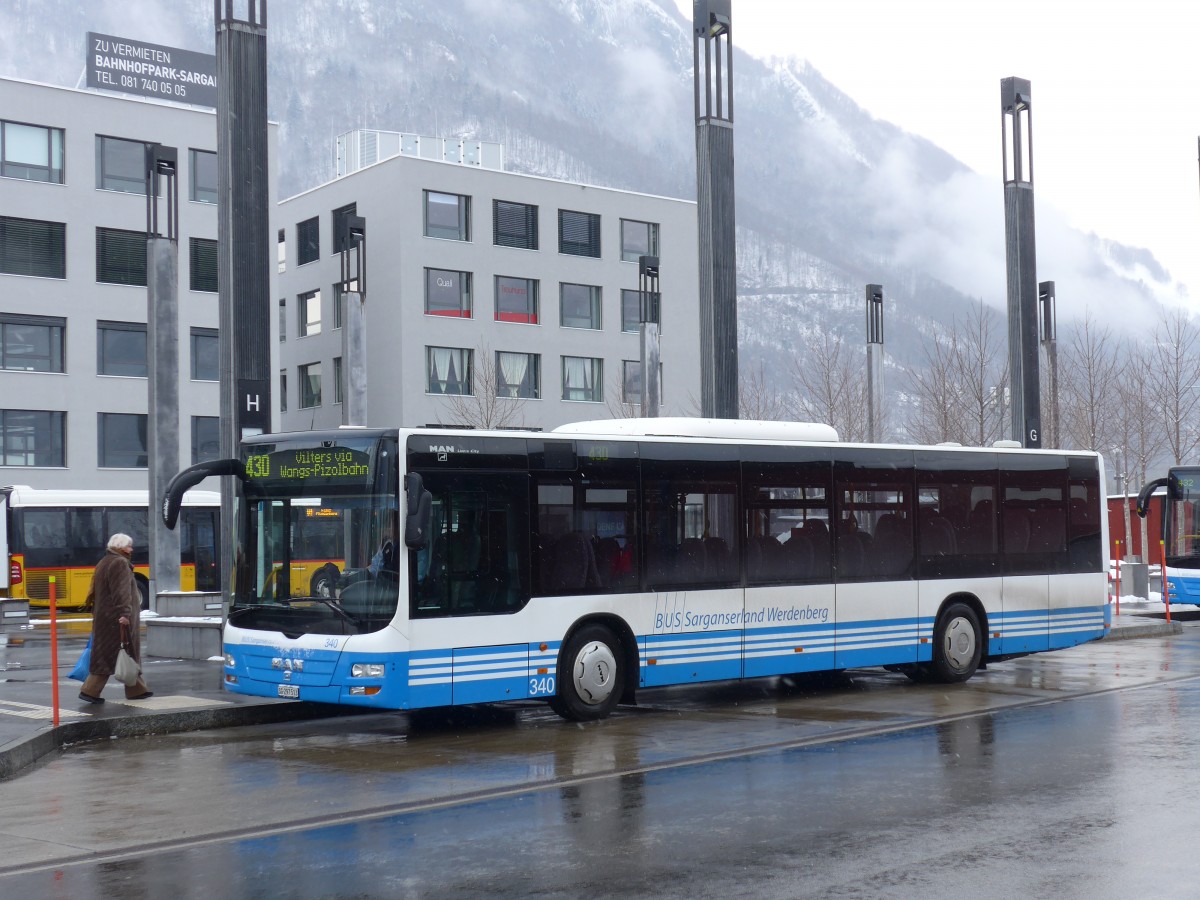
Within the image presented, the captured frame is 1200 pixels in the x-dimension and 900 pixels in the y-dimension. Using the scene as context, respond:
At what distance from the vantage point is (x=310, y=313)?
217ft

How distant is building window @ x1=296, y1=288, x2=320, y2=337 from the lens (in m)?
65.5

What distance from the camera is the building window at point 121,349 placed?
54.6 meters

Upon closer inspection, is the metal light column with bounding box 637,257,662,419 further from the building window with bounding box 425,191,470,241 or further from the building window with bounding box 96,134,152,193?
the building window with bounding box 425,191,470,241

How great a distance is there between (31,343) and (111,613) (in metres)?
41.6

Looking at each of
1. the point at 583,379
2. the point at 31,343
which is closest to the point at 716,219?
the point at 31,343

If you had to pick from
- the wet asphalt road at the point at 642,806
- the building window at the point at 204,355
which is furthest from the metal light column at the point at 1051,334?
the building window at the point at 204,355

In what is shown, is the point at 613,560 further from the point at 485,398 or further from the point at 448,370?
the point at 448,370

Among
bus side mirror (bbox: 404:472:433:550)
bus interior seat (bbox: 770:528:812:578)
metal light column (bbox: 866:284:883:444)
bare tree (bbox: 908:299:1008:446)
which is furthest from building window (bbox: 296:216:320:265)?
bus side mirror (bbox: 404:472:433:550)

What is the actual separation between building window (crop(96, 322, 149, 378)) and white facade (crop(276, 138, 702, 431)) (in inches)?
307

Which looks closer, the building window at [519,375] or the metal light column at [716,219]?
the metal light column at [716,219]

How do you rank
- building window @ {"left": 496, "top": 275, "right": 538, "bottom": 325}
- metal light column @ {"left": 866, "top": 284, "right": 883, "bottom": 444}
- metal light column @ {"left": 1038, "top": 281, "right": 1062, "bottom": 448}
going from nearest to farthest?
metal light column @ {"left": 1038, "top": 281, "right": 1062, "bottom": 448} < metal light column @ {"left": 866, "top": 284, "right": 883, "bottom": 444} < building window @ {"left": 496, "top": 275, "right": 538, "bottom": 325}

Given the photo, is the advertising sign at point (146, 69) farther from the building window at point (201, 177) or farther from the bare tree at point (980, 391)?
the bare tree at point (980, 391)

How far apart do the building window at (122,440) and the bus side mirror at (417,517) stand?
4515 cm

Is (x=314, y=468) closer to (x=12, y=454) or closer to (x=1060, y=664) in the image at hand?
(x=1060, y=664)
